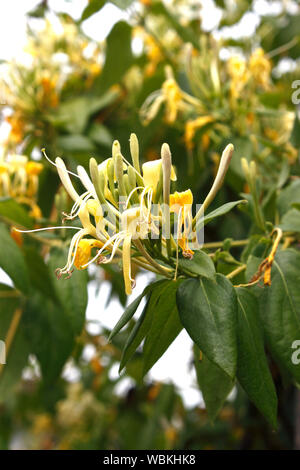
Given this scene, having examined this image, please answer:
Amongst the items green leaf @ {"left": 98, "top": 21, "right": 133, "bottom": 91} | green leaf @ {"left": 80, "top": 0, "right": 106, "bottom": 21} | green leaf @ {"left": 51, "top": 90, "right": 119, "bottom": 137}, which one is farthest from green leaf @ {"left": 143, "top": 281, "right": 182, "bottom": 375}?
green leaf @ {"left": 98, "top": 21, "right": 133, "bottom": 91}

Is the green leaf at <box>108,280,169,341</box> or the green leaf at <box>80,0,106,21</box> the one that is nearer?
the green leaf at <box>108,280,169,341</box>

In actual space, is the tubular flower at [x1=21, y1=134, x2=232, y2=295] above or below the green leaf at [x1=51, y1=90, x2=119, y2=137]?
below

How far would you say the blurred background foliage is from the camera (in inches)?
34.9

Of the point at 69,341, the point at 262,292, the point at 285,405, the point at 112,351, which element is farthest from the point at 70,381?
the point at 262,292

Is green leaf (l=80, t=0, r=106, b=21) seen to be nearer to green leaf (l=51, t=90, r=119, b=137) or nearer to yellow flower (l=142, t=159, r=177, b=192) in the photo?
green leaf (l=51, t=90, r=119, b=137)

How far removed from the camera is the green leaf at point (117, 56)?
1.18 metres

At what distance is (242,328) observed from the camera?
21.6 inches

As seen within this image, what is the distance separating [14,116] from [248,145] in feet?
1.60

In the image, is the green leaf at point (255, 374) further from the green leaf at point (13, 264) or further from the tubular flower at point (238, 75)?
the tubular flower at point (238, 75)

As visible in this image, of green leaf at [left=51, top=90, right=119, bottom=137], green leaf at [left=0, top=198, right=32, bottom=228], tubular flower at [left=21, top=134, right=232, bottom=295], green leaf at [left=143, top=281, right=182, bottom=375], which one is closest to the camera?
tubular flower at [left=21, top=134, right=232, bottom=295]

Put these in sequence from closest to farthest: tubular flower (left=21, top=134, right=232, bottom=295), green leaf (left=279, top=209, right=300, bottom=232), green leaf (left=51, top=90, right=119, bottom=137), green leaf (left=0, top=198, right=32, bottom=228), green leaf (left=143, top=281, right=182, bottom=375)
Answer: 1. tubular flower (left=21, top=134, right=232, bottom=295)
2. green leaf (left=143, top=281, right=182, bottom=375)
3. green leaf (left=279, top=209, right=300, bottom=232)
4. green leaf (left=0, top=198, right=32, bottom=228)
5. green leaf (left=51, top=90, right=119, bottom=137)

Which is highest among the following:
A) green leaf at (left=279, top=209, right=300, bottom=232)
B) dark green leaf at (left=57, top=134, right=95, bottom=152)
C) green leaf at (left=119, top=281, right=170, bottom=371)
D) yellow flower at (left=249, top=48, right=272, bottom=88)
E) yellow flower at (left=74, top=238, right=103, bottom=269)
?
yellow flower at (left=249, top=48, right=272, bottom=88)

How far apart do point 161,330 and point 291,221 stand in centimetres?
26

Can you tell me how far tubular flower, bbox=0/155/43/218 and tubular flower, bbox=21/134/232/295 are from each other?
401 millimetres
